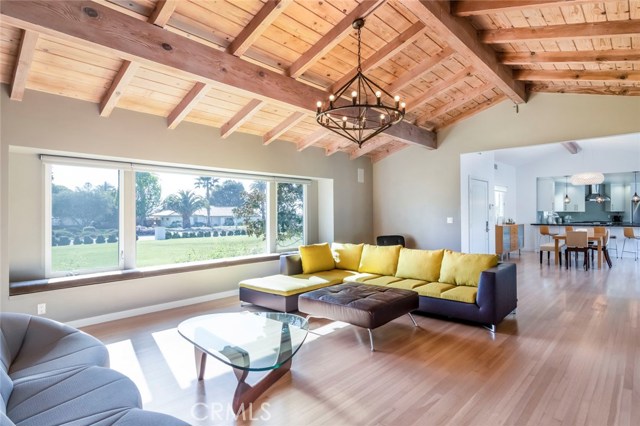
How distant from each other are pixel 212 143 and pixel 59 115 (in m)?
1.81

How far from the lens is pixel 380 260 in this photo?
5.00 meters

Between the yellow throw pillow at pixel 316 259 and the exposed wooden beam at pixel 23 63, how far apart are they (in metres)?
3.67

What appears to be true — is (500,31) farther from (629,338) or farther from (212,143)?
(212,143)

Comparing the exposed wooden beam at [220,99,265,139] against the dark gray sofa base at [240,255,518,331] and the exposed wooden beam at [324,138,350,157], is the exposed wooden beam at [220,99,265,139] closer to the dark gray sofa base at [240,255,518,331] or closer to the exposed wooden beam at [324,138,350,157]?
the exposed wooden beam at [324,138,350,157]

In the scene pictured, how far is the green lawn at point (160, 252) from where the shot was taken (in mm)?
4198

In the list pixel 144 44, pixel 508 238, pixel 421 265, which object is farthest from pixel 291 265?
pixel 508 238

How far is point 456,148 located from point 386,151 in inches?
57.4

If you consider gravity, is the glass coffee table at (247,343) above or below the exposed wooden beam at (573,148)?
below

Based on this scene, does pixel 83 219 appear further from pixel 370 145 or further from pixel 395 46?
pixel 370 145

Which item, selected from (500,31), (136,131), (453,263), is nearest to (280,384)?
(453,263)

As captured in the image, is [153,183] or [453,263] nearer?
[453,263]

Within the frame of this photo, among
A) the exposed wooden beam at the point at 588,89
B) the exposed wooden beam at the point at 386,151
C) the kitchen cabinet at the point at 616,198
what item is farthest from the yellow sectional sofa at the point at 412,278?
the kitchen cabinet at the point at 616,198

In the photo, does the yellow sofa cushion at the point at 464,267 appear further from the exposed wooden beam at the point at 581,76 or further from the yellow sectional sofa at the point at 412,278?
the exposed wooden beam at the point at 581,76

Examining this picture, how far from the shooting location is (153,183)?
4.88 metres
